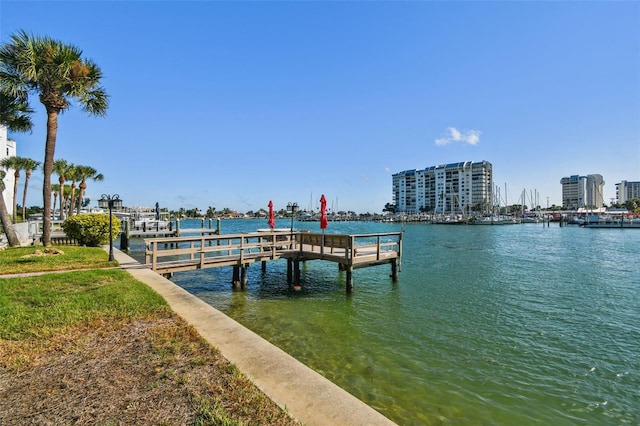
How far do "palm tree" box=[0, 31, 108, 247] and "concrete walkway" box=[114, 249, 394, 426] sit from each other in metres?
16.7

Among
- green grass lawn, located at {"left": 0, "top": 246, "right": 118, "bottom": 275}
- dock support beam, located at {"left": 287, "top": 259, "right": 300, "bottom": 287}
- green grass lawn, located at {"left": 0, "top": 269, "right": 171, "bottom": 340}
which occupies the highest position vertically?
green grass lawn, located at {"left": 0, "top": 246, "right": 118, "bottom": 275}

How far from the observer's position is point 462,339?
9.37 meters

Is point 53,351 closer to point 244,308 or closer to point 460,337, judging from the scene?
point 244,308

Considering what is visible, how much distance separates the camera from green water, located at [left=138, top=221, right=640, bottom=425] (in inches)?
240

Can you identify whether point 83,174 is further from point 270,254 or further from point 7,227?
point 270,254

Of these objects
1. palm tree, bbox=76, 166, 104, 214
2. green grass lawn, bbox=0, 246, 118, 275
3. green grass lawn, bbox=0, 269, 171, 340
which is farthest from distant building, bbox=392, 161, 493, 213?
green grass lawn, bbox=0, 269, 171, 340

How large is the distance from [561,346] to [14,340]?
1228 cm

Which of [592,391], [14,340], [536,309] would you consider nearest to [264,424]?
[14,340]

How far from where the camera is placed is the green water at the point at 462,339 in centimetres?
609

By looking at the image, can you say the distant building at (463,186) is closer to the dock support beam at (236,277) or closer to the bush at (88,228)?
the bush at (88,228)

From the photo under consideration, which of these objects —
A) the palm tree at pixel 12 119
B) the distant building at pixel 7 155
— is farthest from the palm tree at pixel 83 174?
the palm tree at pixel 12 119

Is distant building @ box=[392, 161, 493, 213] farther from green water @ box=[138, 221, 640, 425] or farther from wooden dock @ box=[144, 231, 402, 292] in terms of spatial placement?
wooden dock @ box=[144, 231, 402, 292]

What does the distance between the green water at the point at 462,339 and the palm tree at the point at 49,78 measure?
1071 centimetres

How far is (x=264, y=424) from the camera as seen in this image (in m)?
3.32
